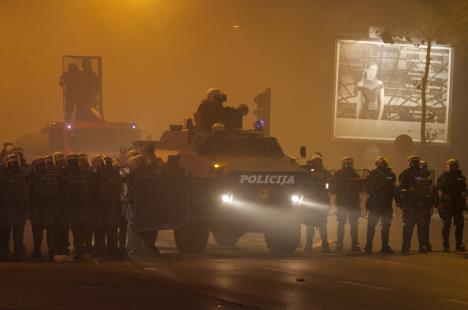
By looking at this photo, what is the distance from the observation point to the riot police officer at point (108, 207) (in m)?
16.7

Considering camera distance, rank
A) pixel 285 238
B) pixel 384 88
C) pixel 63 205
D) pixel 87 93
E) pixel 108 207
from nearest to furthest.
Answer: pixel 63 205 < pixel 108 207 < pixel 285 238 < pixel 87 93 < pixel 384 88

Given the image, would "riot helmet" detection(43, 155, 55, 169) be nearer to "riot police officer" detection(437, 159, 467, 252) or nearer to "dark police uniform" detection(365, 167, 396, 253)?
"dark police uniform" detection(365, 167, 396, 253)

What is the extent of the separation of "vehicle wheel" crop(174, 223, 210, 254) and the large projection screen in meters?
23.2

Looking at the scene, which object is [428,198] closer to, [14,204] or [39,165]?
[39,165]

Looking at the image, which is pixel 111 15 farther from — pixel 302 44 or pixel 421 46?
pixel 421 46

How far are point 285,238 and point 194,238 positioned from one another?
1690 mm

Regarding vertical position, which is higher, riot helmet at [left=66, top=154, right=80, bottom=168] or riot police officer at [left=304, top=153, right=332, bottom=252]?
riot helmet at [left=66, top=154, right=80, bottom=168]

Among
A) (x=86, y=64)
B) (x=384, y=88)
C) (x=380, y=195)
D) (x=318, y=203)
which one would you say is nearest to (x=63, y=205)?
(x=318, y=203)

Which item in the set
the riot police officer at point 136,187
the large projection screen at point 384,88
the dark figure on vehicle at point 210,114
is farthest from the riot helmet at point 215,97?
the large projection screen at point 384,88

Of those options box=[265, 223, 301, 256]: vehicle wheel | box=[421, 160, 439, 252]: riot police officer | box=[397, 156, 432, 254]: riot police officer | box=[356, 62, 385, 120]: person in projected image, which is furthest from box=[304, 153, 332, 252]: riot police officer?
box=[356, 62, 385, 120]: person in projected image

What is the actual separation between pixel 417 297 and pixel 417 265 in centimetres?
442

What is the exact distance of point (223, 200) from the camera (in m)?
17.2

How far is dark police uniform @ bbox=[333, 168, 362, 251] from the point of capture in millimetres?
18984

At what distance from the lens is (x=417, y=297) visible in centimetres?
1251
